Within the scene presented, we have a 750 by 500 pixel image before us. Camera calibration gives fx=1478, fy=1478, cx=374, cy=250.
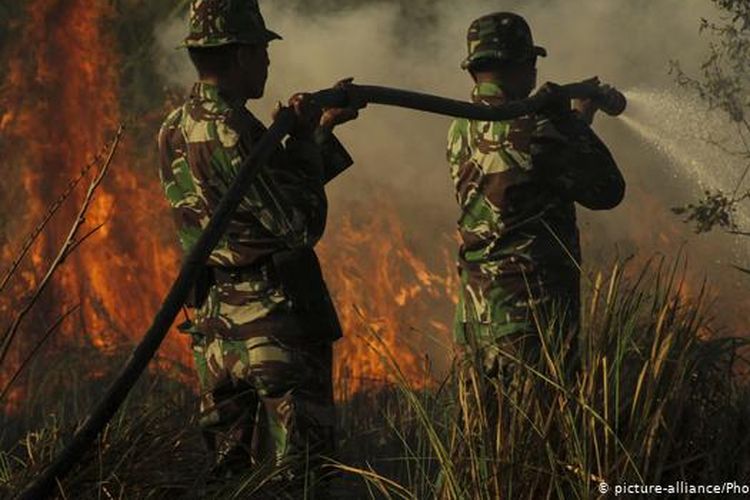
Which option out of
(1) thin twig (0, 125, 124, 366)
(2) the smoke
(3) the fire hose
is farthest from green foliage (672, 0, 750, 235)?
(1) thin twig (0, 125, 124, 366)

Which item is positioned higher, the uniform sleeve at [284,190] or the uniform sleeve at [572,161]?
the uniform sleeve at [572,161]

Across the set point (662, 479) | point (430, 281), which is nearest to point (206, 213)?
point (662, 479)

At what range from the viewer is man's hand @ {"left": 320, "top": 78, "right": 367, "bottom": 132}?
14.2 feet

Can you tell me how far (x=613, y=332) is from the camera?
383 centimetres

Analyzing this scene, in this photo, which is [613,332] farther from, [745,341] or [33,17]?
[33,17]

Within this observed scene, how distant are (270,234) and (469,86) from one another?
203 inches

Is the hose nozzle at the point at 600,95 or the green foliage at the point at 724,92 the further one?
the green foliage at the point at 724,92

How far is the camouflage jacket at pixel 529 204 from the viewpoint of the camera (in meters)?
5.15

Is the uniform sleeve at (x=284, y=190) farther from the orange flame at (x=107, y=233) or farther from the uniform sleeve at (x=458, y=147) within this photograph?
the orange flame at (x=107, y=233)

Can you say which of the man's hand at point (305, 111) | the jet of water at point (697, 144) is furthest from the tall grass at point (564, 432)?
the jet of water at point (697, 144)

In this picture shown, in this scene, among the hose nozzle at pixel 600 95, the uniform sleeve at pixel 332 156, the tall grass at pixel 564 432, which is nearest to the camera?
the tall grass at pixel 564 432

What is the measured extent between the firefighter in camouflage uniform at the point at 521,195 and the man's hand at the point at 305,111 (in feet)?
3.64

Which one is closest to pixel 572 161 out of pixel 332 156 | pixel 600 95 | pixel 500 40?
pixel 500 40

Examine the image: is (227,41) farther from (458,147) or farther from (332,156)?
(458,147)
